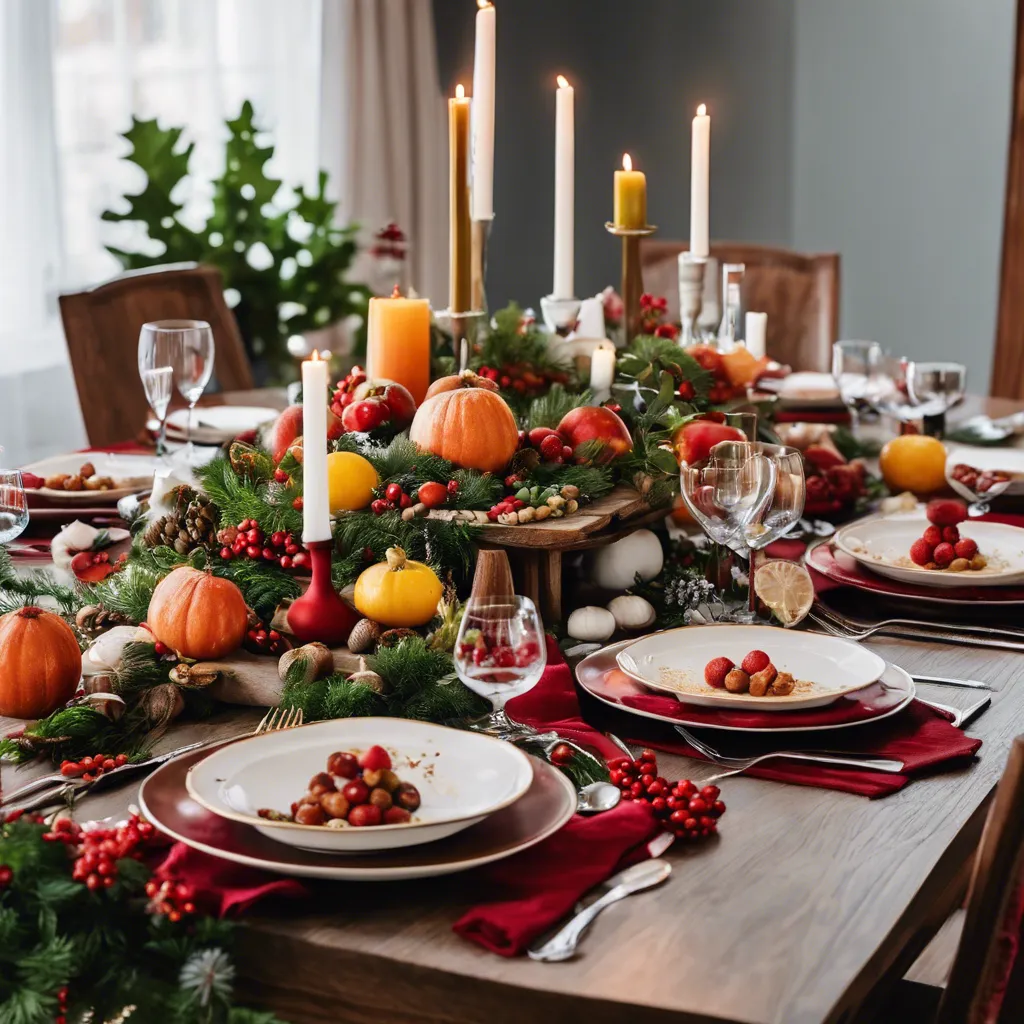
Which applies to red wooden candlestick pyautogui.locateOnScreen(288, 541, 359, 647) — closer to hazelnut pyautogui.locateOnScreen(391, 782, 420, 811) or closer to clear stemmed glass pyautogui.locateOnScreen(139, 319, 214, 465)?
hazelnut pyautogui.locateOnScreen(391, 782, 420, 811)

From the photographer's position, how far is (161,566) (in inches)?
53.9

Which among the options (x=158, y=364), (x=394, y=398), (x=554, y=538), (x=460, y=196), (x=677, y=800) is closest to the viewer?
(x=677, y=800)

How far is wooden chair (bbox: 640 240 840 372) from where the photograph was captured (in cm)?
318

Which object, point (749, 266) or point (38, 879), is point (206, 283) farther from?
point (38, 879)

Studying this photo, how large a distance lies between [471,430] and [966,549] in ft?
1.89

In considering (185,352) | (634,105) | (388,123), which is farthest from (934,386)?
(634,105)

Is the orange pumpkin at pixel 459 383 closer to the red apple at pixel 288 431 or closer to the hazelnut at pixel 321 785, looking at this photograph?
the red apple at pixel 288 431

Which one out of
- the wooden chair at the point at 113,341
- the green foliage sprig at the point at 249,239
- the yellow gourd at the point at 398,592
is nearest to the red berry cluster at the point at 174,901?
the yellow gourd at the point at 398,592

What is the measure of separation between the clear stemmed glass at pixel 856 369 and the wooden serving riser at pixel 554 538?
81cm

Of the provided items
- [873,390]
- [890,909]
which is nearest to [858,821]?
[890,909]

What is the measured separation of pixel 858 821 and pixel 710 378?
88cm

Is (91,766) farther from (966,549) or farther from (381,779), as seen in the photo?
(966,549)

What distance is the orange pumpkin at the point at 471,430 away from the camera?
1.41 meters

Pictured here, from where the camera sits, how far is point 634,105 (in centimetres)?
477
